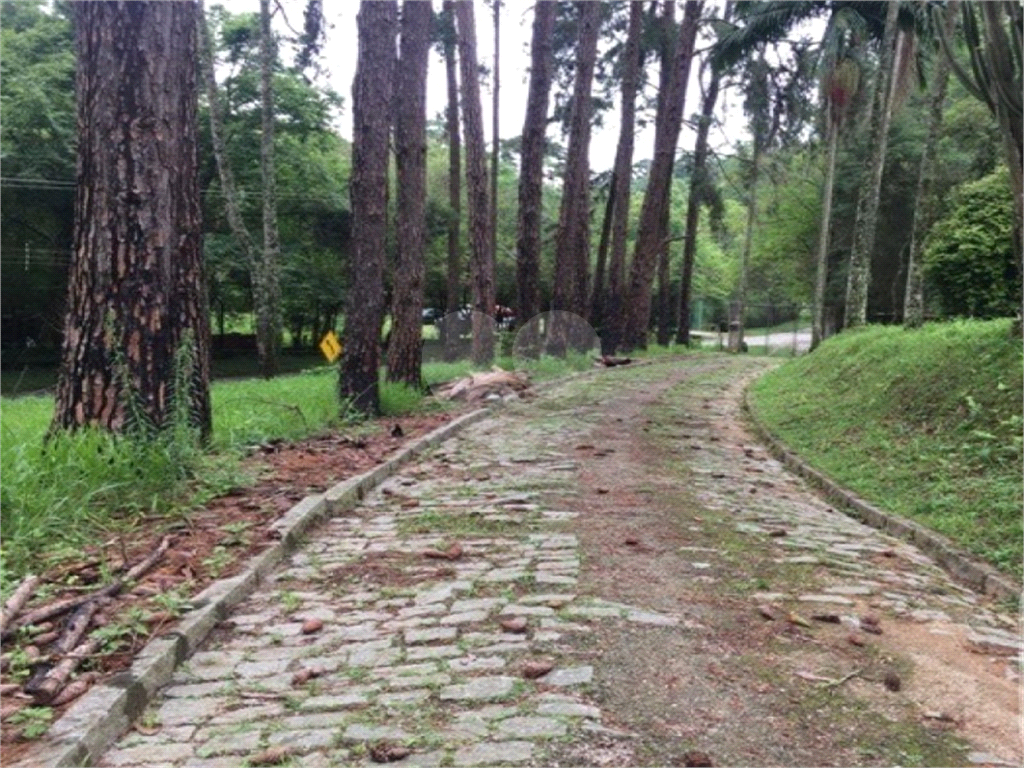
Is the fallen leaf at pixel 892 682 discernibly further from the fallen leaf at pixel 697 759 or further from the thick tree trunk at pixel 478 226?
the thick tree trunk at pixel 478 226

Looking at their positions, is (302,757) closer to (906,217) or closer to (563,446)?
(563,446)

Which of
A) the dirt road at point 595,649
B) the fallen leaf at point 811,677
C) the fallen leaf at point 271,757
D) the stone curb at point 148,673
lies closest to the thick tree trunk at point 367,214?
the dirt road at point 595,649

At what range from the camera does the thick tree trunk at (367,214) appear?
32.8 feet

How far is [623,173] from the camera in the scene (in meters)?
24.7

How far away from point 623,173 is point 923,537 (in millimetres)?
20178

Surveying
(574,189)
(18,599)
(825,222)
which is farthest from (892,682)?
(825,222)

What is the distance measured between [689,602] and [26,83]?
28.3 meters

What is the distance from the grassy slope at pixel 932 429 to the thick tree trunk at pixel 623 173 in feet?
41.6

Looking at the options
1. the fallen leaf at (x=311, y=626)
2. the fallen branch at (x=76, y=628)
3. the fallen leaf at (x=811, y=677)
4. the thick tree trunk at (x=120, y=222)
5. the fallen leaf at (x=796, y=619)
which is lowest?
the fallen leaf at (x=311, y=626)

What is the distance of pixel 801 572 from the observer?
484 cm

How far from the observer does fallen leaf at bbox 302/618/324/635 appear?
3.92 metres

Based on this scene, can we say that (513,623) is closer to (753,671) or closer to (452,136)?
(753,671)

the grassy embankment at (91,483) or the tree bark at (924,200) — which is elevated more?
the tree bark at (924,200)

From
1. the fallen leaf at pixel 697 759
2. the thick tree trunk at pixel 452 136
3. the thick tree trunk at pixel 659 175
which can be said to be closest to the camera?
the fallen leaf at pixel 697 759
